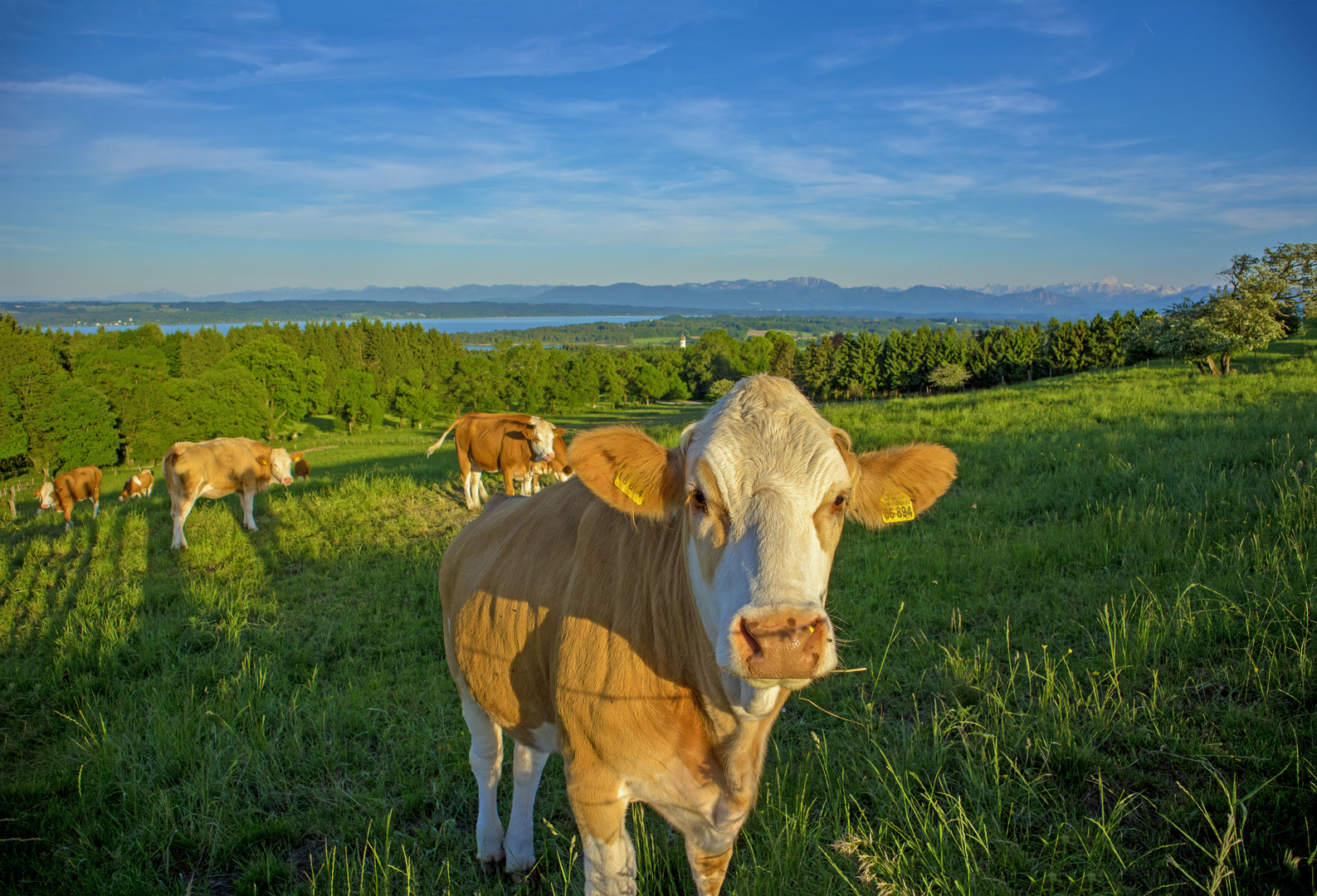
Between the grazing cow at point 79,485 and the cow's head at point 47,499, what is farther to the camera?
the cow's head at point 47,499

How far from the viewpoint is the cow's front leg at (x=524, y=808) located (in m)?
3.31

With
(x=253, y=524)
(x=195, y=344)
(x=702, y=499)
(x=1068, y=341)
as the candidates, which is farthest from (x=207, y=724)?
(x=195, y=344)

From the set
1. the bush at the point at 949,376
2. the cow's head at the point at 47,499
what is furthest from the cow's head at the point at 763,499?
the bush at the point at 949,376

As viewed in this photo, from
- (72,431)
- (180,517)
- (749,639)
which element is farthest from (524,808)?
(72,431)

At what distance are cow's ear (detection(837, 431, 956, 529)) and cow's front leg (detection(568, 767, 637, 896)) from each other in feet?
4.68

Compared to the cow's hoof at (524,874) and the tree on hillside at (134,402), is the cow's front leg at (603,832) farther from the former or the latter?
the tree on hillside at (134,402)

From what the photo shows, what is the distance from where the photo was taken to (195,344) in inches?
3009

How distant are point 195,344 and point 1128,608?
311 ft

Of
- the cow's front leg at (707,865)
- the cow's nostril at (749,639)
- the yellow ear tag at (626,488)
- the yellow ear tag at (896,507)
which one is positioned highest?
the yellow ear tag at (626,488)

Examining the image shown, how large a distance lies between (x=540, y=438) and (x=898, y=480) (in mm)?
11369

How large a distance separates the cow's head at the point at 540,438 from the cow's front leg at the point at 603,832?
11.3 m

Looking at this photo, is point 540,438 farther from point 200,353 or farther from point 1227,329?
point 200,353

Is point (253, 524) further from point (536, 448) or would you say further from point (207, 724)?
point (207, 724)

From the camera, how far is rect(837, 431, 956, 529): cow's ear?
255cm
